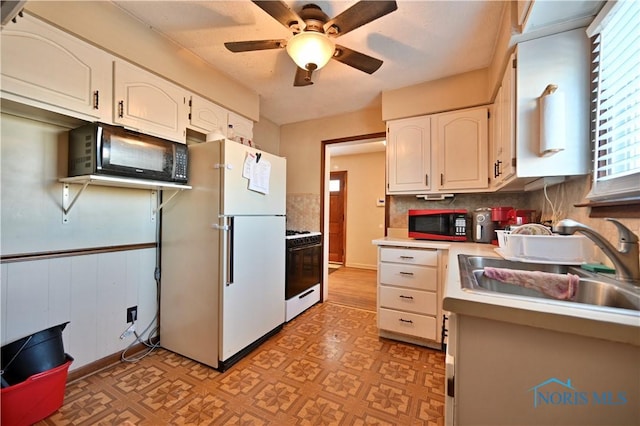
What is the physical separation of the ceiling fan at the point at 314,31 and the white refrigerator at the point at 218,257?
73cm

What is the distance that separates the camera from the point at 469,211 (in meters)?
2.50

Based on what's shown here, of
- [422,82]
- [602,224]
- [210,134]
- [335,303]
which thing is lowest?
[335,303]

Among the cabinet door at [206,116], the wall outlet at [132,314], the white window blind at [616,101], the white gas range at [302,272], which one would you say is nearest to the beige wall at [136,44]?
the cabinet door at [206,116]

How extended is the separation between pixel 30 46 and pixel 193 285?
1.61m

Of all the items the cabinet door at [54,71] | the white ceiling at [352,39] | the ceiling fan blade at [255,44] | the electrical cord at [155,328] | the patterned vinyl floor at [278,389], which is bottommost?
the patterned vinyl floor at [278,389]

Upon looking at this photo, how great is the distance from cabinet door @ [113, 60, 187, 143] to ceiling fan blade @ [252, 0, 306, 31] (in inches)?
40.3

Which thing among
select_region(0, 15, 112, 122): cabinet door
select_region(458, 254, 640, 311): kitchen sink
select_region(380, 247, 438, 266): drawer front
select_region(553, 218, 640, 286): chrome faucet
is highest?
select_region(0, 15, 112, 122): cabinet door

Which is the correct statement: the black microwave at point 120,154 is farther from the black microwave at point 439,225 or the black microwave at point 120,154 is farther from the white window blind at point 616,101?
the white window blind at point 616,101

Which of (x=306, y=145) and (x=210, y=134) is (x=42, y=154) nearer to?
(x=210, y=134)

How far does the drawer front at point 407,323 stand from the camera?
2.09 meters

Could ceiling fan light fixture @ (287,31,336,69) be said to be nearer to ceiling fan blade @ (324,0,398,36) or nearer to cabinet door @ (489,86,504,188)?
ceiling fan blade @ (324,0,398,36)

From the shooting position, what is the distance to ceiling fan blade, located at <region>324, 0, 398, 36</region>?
1230mm

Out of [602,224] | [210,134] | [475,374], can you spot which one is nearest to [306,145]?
[210,134]

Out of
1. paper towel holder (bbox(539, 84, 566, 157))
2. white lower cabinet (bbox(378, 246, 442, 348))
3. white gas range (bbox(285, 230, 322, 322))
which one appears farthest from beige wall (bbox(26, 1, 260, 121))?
paper towel holder (bbox(539, 84, 566, 157))
